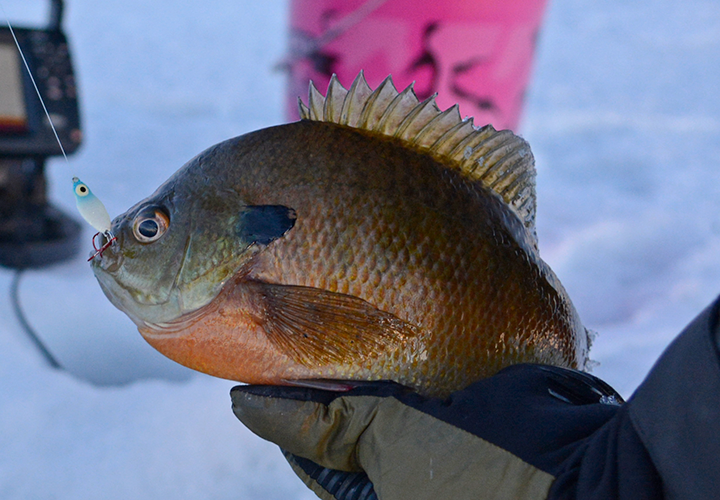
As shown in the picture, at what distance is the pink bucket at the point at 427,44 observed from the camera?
272cm

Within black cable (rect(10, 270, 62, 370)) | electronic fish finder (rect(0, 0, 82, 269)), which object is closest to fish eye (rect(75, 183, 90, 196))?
black cable (rect(10, 270, 62, 370))

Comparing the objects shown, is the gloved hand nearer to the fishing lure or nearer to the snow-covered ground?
the fishing lure

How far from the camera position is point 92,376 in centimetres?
191

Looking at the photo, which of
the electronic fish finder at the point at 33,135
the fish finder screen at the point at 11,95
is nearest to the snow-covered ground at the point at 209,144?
the electronic fish finder at the point at 33,135

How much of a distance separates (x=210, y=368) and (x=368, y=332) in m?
0.25

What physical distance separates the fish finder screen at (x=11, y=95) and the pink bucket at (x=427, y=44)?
1.29m

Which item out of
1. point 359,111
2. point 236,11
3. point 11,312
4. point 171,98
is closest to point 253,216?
point 359,111

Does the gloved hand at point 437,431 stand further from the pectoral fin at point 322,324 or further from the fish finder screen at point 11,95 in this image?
the fish finder screen at point 11,95

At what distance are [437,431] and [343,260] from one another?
0.89 ft

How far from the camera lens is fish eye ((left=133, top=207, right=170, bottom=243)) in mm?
926

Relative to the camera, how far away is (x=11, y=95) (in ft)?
7.59

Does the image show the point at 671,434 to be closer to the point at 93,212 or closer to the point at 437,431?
the point at 437,431

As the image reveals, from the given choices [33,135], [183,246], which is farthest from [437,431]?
[33,135]

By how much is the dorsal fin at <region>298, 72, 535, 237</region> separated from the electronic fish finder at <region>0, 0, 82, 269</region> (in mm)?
1706
